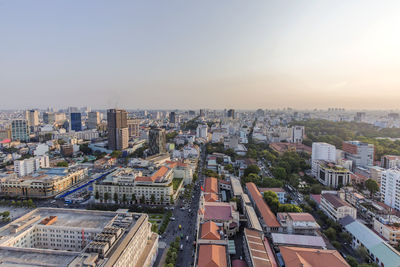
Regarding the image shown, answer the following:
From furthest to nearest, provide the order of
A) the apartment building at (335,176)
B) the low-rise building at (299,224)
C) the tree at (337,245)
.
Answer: the apartment building at (335,176), the low-rise building at (299,224), the tree at (337,245)

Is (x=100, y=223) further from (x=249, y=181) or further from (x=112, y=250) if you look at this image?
(x=249, y=181)

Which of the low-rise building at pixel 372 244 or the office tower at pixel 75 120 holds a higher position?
the office tower at pixel 75 120

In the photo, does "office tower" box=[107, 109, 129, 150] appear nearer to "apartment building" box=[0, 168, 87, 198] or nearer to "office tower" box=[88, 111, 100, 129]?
"apartment building" box=[0, 168, 87, 198]

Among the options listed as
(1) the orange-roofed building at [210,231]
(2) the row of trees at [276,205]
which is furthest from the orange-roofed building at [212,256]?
(2) the row of trees at [276,205]

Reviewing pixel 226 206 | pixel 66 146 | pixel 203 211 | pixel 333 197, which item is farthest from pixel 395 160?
pixel 66 146

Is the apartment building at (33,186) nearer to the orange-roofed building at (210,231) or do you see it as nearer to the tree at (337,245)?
the orange-roofed building at (210,231)

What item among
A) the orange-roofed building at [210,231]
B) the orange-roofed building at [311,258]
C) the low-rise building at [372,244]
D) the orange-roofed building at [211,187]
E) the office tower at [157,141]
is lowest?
the low-rise building at [372,244]

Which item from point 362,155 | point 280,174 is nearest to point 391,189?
point 280,174
